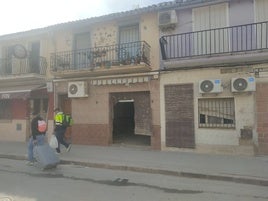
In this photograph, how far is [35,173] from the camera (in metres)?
8.52

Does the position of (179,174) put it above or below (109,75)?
below

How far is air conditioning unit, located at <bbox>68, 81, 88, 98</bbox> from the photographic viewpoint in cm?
1394

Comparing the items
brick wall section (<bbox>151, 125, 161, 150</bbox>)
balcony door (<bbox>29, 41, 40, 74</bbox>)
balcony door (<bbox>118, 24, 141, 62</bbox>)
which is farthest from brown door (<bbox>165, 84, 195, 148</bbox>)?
balcony door (<bbox>29, 41, 40, 74</bbox>)

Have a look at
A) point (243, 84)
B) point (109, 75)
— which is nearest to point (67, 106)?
point (109, 75)

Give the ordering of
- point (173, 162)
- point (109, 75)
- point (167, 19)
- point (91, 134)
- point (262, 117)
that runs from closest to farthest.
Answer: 1. point (173, 162)
2. point (262, 117)
3. point (167, 19)
4. point (109, 75)
5. point (91, 134)

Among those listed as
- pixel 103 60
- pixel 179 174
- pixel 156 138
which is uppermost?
pixel 103 60

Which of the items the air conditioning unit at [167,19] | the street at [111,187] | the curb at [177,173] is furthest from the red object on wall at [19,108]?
the air conditioning unit at [167,19]

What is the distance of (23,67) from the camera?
51.9 ft

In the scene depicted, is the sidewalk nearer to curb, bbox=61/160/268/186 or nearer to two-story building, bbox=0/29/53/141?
curb, bbox=61/160/268/186

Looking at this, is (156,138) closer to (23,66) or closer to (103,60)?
(103,60)

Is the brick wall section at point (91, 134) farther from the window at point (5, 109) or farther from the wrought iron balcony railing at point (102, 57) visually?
the window at point (5, 109)

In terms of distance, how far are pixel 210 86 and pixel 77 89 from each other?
625 cm

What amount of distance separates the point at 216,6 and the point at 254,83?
3451 millimetres

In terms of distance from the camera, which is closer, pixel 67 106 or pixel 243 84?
pixel 243 84
